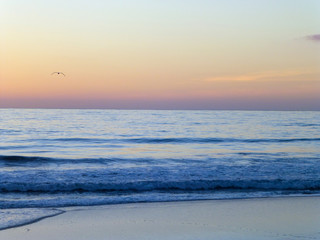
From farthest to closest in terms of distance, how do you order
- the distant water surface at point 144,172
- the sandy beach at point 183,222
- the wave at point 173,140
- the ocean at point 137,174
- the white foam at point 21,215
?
1. the wave at point 173,140
2. the distant water surface at point 144,172
3. the ocean at point 137,174
4. the white foam at point 21,215
5. the sandy beach at point 183,222

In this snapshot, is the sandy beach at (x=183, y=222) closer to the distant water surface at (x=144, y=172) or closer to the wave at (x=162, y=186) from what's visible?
the distant water surface at (x=144, y=172)

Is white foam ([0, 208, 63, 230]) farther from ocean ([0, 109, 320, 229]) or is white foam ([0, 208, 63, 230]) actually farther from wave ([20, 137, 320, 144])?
wave ([20, 137, 320, 144])

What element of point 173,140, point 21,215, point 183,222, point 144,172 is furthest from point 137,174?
point 173,140

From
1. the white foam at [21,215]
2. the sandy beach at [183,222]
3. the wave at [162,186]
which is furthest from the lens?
the wave at [162,186]

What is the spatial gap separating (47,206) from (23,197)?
6.23ft

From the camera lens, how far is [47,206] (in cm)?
1108

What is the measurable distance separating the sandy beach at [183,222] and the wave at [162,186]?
10.3 feet

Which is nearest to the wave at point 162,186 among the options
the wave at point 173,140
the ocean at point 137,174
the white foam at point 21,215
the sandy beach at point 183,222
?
the ocean at point 137,174

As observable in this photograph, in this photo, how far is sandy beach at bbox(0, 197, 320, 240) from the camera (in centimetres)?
789

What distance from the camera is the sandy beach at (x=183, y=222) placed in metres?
7.89

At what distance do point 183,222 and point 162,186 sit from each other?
19.0 ft

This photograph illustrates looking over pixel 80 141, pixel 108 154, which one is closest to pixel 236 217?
pixel 108 154

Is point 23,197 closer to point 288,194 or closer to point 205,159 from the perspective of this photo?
point 288,194

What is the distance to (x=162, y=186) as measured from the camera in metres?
14.7
